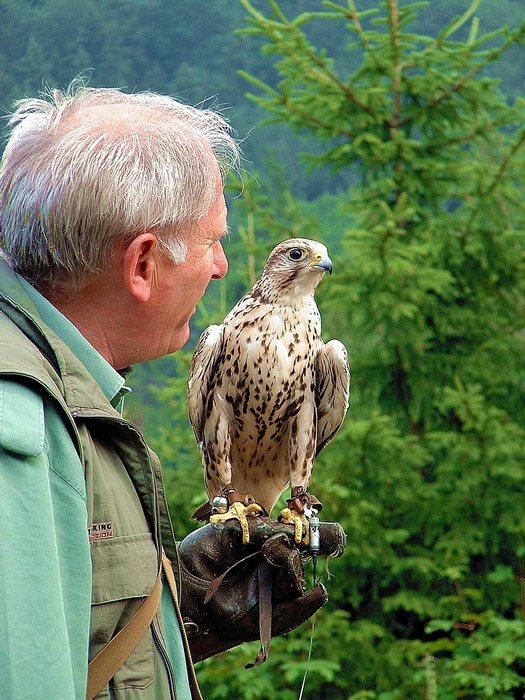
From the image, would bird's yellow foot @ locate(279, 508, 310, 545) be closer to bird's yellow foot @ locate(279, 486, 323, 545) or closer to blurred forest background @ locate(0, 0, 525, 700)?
bird's yellow foot @ locate(279, 486, 323, 545)

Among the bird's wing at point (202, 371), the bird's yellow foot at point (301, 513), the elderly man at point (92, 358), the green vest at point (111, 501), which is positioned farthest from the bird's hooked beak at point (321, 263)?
the green vest at point (111, 501)

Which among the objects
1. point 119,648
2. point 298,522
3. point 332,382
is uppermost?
point 332,382

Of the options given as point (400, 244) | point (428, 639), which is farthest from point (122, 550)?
point (428, 639)

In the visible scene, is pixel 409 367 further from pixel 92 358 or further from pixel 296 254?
pixel 92 358

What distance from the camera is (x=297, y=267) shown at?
8.11ft

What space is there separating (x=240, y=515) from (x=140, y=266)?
3.18 ft

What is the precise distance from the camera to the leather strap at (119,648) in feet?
3.62

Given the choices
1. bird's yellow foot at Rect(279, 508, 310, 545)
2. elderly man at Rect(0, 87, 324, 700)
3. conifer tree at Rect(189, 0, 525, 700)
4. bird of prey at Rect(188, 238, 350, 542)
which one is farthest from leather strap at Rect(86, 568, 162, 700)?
conifer tree at Rect(189, 0, 525, 700)

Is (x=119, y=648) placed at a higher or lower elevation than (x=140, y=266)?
lower

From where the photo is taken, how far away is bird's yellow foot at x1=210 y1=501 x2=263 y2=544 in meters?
A: 2.06

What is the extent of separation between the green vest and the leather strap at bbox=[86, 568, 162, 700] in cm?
1

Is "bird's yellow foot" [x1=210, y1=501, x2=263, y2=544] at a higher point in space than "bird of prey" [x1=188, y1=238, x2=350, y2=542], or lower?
lower

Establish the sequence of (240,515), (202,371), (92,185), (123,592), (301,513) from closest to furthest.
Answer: (123,592), (92,185), (240,515), (301,513), (202,371)

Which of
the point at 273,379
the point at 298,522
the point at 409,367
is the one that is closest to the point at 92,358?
the point at 298,522
